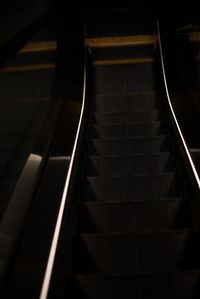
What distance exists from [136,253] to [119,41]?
543 cm

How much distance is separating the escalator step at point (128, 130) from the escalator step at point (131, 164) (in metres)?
0.88

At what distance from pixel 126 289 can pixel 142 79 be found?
490 cm

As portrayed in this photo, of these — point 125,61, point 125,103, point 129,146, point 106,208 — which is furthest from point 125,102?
point 106,208

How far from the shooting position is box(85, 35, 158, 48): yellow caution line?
24.2 feet

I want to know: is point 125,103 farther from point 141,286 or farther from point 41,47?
point 141,286

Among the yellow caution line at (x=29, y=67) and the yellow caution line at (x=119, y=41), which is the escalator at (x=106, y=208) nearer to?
the yellow caution line at (x=29, y=67)

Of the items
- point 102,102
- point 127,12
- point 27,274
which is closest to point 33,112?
point 102,102

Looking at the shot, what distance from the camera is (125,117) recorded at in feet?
17.6

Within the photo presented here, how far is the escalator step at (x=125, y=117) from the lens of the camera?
5.26m

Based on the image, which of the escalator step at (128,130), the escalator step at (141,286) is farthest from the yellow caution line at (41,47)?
the escalator step at (141,286)

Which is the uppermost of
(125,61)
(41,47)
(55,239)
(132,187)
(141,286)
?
(41,47)

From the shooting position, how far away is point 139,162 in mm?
3984

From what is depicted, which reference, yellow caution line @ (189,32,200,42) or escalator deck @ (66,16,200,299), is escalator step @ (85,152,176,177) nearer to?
escalator deck @ (66,16,200,299)

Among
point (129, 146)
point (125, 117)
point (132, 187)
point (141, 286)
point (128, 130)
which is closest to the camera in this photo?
point (141, 286)
